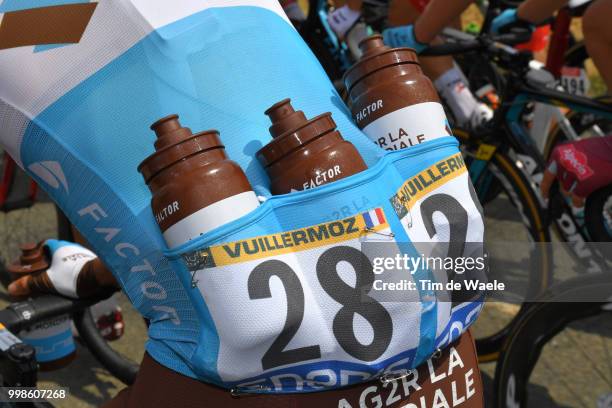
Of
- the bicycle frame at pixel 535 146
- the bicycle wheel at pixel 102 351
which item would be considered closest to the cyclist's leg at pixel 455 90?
the bicycle frame at pixel 535 146

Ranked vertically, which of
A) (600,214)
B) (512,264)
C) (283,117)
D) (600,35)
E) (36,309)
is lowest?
(512,264)

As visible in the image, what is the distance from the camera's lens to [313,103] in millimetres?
1763

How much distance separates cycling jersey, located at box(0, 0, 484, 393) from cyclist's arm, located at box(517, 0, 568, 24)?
230cm

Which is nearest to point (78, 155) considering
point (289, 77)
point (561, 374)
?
point (289, 77)

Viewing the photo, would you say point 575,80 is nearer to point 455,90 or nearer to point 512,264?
point 455,90

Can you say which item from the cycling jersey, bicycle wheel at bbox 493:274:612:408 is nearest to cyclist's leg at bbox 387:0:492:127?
bicycle wheel at bbox 493:274:612:408

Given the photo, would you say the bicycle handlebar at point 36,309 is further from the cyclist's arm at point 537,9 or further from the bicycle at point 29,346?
the cyclist's arm at point 537,9

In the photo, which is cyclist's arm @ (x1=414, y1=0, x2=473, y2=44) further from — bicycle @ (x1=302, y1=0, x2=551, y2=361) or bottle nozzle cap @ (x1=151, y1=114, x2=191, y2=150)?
bottle nozzle cap @ (x1=151, y1=114, x2=191, y2=150)

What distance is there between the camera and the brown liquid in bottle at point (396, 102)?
1.76 meters

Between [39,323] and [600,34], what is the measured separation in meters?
2.33

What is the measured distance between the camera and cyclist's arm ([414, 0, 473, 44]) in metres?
3.60

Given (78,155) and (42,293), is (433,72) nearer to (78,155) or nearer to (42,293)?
(42,293)

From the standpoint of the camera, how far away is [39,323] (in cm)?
272

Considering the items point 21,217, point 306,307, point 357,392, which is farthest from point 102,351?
point 306,307
